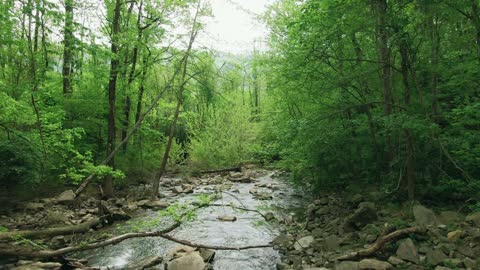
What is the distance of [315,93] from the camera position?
26.2ft

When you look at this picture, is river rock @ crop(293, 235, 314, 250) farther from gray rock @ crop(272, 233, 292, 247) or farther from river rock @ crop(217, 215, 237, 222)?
river rock @ crop(217, 215, 237, 222)

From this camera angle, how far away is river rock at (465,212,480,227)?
5.04m

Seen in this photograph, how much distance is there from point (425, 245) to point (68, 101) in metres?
12.0

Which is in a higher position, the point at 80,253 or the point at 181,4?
the point at 181,4

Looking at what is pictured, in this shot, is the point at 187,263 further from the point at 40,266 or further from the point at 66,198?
the point at 66,198

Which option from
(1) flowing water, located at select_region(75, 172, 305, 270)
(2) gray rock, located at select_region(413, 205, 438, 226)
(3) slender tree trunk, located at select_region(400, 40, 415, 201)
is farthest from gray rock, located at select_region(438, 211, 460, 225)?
(1) flowing water, located at select_region(75, 172, 305, 270)

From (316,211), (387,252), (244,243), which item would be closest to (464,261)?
(387,252)

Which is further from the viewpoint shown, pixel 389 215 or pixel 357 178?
pixel 357 178

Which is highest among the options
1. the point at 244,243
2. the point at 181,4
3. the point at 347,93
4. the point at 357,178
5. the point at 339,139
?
the point at 181,4

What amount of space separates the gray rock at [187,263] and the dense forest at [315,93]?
279 cm

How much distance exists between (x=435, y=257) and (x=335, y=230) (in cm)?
271

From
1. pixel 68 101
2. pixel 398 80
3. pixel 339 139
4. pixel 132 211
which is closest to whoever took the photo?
Result: pixel 398 80

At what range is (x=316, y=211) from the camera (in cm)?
905

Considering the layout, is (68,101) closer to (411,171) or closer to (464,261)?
(411,171)
